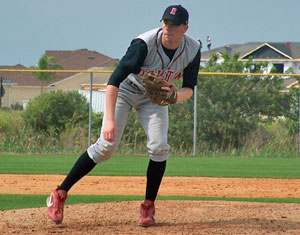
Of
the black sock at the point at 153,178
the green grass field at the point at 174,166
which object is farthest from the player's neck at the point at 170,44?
the green grass field at the point at 174,166

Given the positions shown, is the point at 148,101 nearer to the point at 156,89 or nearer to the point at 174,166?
A: the point at 156,89

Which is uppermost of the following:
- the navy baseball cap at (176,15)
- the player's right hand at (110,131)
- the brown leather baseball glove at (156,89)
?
the navy baseball cap at (176,15)

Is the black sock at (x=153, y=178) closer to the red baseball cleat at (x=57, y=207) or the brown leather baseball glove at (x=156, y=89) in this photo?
the brown leather baseball glove at (x=156, y=89)

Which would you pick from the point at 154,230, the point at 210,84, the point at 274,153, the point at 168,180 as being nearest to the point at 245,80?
the point at 210,84

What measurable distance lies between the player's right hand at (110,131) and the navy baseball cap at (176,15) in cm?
97

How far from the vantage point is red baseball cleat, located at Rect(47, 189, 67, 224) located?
199 inches

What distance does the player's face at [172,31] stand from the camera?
4.88m

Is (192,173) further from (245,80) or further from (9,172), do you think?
(245,80)

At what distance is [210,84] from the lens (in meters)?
16.2

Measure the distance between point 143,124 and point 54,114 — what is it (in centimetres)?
1104

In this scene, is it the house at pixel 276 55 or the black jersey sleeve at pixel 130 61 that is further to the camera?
the house at pixel 276 55

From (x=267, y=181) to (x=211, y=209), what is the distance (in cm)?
399

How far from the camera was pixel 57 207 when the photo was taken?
5090 millimetres

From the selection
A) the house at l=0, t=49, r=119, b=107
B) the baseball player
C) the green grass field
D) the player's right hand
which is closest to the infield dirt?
A: the baseball player
